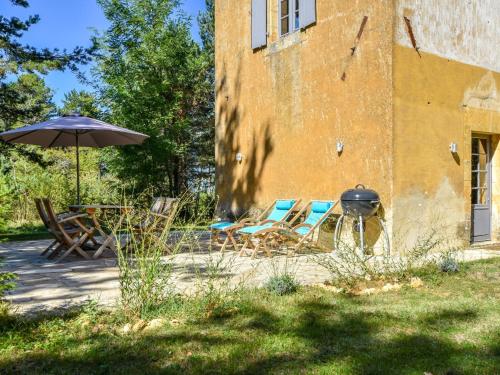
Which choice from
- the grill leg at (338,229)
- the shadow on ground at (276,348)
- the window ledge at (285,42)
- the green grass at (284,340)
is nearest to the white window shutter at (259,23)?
the window ledge at (285,42)

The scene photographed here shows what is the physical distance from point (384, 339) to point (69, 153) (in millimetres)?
18422

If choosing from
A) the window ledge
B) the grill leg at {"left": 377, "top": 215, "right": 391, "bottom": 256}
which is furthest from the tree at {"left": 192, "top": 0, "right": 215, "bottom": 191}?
the grill leg at {"left": 377, "top": 215, "right": 391, "bottom": 256}

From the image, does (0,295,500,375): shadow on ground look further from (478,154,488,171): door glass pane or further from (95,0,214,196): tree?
(95,0,214,196): tree

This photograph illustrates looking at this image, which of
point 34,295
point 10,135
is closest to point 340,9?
point 10,135

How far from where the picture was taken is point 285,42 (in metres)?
9.23

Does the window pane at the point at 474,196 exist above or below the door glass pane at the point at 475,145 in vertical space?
below

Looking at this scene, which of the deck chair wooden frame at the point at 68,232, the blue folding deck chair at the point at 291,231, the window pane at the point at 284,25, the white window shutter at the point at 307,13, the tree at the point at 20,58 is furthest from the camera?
the tree at the point at 20,58

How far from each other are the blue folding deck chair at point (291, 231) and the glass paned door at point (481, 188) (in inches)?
118

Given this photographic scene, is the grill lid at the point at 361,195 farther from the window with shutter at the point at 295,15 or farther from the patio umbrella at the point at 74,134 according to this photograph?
the patio umbrella at the point at 74,134

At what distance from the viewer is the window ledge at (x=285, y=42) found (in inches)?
351

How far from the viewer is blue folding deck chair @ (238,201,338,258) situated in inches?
275

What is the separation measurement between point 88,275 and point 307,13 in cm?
592

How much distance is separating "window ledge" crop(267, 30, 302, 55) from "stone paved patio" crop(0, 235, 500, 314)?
419 cm

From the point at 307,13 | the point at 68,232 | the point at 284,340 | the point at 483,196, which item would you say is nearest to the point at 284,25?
the point at 307,13
